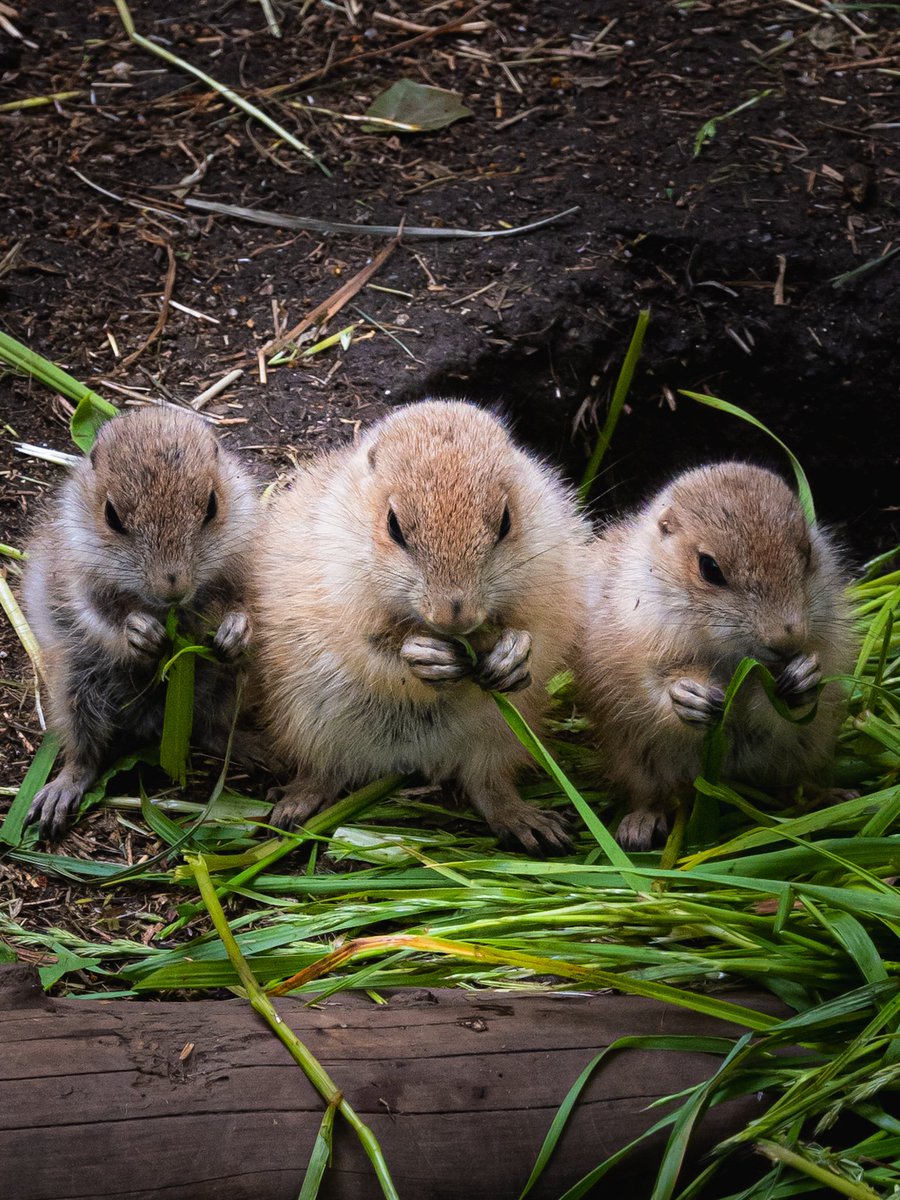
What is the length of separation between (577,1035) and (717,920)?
74 centimetres

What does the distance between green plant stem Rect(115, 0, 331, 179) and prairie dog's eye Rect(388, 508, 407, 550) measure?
4025 mm

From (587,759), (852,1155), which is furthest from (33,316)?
(852,1155)

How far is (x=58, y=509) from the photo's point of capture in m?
5.48

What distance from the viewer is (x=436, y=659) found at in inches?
185

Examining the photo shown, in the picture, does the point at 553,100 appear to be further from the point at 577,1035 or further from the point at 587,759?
A: the point at 577,1035

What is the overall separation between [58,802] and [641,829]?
8.02 feet

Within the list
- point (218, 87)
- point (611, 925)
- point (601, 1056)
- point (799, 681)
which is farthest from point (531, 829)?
point (218, 87)

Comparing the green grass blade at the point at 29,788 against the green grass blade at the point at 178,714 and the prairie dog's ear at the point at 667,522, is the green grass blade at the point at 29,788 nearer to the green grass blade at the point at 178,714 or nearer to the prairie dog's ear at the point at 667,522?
the green grass blade at the point at 178,714

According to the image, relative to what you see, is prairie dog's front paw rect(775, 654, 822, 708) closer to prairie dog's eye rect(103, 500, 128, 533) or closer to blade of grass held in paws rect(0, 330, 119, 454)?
prairie dog's eye rect(103, 500, 128, 533)

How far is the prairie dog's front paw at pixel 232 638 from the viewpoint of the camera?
515 centimetres

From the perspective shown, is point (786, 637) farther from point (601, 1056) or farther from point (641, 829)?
point (601, 1056)

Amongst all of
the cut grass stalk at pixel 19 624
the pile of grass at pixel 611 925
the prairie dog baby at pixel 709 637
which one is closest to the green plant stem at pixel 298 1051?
the pile of grass at pixel 611 925

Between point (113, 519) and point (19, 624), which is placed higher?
point (113, 519)

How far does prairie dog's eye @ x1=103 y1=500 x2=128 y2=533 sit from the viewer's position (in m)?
4.99
